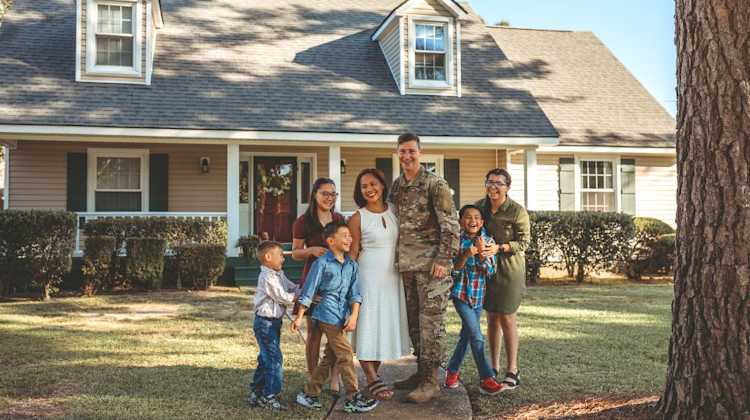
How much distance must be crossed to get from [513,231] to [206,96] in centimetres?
915

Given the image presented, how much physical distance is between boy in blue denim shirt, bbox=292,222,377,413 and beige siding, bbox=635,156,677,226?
1361 centimetres

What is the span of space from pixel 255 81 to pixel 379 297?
9697 millimetres

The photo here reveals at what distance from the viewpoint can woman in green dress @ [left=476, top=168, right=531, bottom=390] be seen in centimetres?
464

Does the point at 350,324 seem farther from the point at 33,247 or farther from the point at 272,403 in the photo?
the point at 33,247

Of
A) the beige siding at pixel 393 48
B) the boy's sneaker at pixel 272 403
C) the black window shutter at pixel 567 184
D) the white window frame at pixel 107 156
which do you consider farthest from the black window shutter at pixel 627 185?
the boy's sneaker at pixel 272 403

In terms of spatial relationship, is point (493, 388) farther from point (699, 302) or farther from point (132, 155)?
point (132, 155)

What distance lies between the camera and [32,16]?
1385cm

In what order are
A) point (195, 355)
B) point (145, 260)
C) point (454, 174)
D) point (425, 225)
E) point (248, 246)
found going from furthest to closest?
point (454, 174) < point (248, 246) < point (145, 260) < point (195, 355) < point (425, 225)

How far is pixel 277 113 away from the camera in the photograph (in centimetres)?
1226

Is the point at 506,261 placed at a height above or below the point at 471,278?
above

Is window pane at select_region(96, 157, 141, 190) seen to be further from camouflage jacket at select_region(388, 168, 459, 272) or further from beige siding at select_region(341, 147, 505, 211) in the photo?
camouflage jacket at select_region(388, 168, 459, 272)

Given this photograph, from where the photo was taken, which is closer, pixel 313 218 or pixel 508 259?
pixel 313 218

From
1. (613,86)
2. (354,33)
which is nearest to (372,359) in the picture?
(354,33)

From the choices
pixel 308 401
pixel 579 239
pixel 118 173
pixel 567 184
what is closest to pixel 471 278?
pixel 308 401
